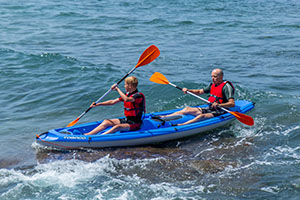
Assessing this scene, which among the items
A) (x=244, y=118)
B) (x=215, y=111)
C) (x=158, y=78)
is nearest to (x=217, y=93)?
(x=215, y=111)

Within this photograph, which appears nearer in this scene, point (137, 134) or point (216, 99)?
point (137, 134)

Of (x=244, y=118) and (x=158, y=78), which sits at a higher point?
(x=158, y=78)

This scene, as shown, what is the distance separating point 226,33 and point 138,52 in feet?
16.2

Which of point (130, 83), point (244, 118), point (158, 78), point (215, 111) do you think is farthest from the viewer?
point (158, 78)

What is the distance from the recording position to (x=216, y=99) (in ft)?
25.0

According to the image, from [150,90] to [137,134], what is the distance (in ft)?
12.2

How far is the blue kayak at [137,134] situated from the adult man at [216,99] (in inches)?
4.0

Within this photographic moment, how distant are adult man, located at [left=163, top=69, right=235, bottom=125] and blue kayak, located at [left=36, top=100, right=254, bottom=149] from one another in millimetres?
102

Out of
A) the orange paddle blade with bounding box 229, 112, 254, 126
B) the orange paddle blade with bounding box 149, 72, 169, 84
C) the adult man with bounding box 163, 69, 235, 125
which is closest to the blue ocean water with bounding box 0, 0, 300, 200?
the orange paddle blade with bounding box 229, 112, 254, 126

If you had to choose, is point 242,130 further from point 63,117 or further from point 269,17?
point 269,17

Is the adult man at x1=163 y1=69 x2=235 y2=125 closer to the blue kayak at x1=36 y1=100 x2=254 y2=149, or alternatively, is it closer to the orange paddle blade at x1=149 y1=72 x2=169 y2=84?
the blue kayak at x1=36 y1=100 x2=254 y2=149

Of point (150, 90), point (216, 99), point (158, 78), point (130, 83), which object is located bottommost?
point (150, 90)

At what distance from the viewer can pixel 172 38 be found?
16.1 meters

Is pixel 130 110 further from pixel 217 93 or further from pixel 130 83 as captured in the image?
pixel 217 93
